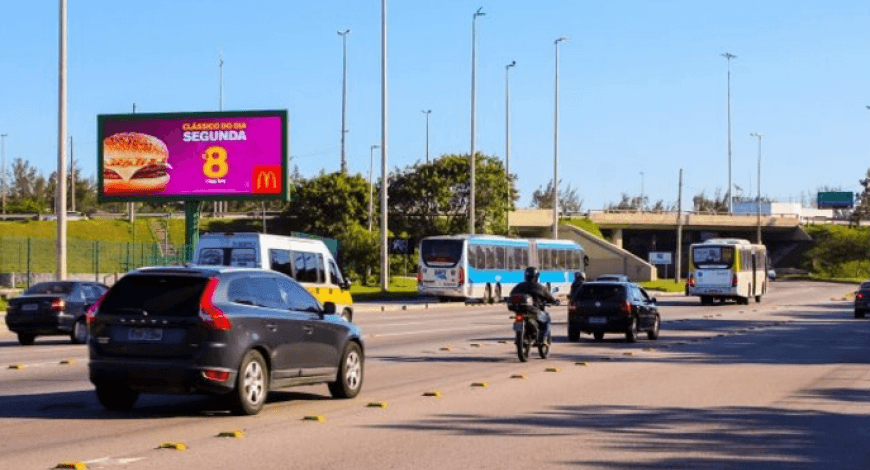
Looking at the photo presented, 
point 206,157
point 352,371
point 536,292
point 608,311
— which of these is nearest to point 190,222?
point 206,157

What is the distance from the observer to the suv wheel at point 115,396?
15938mm

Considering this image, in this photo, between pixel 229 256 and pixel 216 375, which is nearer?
pixel 216 375

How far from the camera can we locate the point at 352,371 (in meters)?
18.1

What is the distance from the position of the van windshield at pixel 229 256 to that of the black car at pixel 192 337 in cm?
1681

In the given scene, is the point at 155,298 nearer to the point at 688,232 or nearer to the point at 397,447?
the point at 397,447

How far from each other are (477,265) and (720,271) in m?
11.5

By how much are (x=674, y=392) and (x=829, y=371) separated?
Result: 6068mm

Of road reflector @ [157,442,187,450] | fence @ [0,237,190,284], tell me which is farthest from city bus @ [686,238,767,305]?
road reflector @ [157,442,187,450]

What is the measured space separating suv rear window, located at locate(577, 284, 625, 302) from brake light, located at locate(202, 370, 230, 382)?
64.4 ft

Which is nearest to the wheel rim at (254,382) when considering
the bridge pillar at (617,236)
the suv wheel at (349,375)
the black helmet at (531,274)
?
the suv wheel at (349,375)

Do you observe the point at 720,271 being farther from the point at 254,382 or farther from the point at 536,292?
the point at 254,382

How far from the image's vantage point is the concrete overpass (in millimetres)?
113438

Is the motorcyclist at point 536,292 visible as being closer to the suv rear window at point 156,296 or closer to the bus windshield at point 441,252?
the suv rear window at point 156,296

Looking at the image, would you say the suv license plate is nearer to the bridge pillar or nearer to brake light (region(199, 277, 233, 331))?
brake light (region(199, 277, 233, 331))
